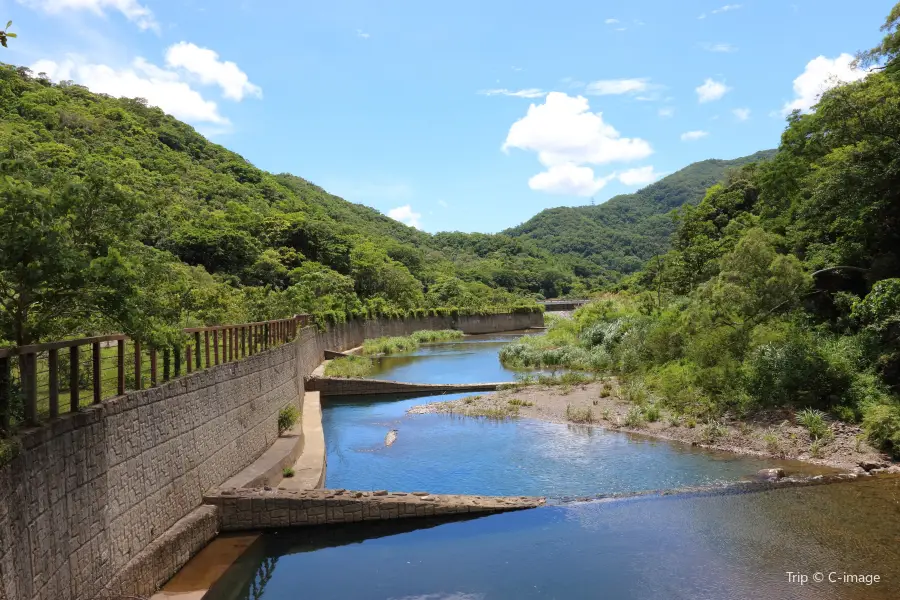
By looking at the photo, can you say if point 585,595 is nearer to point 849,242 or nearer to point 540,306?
point 849,242

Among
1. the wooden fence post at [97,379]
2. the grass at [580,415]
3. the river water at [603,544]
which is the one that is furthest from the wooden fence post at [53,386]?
the grass at [580,415]

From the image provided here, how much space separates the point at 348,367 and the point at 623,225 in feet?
524

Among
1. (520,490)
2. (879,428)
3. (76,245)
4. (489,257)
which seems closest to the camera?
(76,245)

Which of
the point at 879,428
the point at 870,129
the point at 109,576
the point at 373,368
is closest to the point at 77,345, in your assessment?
the point at 109,576

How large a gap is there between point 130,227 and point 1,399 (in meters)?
2.81

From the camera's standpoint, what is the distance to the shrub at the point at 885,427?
623 inches

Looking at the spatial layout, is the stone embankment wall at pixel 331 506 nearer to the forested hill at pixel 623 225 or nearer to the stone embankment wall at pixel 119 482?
the stone embankment wall at pixel 119 482

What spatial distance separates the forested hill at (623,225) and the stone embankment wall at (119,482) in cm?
14125

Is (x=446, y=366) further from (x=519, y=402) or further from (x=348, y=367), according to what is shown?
(x=519, y=402)

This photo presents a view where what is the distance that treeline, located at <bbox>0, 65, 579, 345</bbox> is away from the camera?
746 centimetres

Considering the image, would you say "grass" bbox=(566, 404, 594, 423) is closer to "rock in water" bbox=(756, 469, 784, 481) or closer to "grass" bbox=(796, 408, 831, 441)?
"grass" bbox=(796, 408, 831, 441)

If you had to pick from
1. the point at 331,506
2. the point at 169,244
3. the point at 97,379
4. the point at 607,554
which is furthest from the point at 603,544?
the point at 169,244

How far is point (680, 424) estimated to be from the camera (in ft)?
66.9

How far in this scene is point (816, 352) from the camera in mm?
19734
